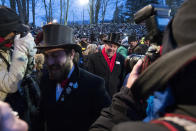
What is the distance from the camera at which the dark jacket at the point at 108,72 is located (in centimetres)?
414

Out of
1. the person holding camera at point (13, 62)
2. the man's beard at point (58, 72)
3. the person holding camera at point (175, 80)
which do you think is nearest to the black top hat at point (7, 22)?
the person holding camera at point (13, 62)

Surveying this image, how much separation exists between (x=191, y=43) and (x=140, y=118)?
75cm

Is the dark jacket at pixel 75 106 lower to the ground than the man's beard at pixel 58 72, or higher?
lower

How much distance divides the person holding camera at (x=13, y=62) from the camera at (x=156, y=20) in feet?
5.51

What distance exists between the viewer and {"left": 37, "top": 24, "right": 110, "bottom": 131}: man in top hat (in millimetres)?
2141

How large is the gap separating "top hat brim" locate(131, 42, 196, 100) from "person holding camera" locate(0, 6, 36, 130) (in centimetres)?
180

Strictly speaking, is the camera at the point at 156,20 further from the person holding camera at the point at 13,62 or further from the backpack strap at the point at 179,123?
the person holding camera at the point at 13,62

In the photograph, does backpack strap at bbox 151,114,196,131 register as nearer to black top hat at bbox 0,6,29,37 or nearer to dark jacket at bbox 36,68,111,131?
dark jacket at bbox 36,68,111,131

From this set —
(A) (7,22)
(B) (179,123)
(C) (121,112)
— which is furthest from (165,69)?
(A) (7,22)

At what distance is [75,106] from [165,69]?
1.70m

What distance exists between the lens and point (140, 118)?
1.21 m

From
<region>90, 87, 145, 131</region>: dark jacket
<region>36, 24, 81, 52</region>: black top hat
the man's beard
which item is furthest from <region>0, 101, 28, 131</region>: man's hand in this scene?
<region>36, 24, 81, 52</region>: black top hat

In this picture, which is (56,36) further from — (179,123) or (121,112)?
(179,123)

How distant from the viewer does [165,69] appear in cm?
63
